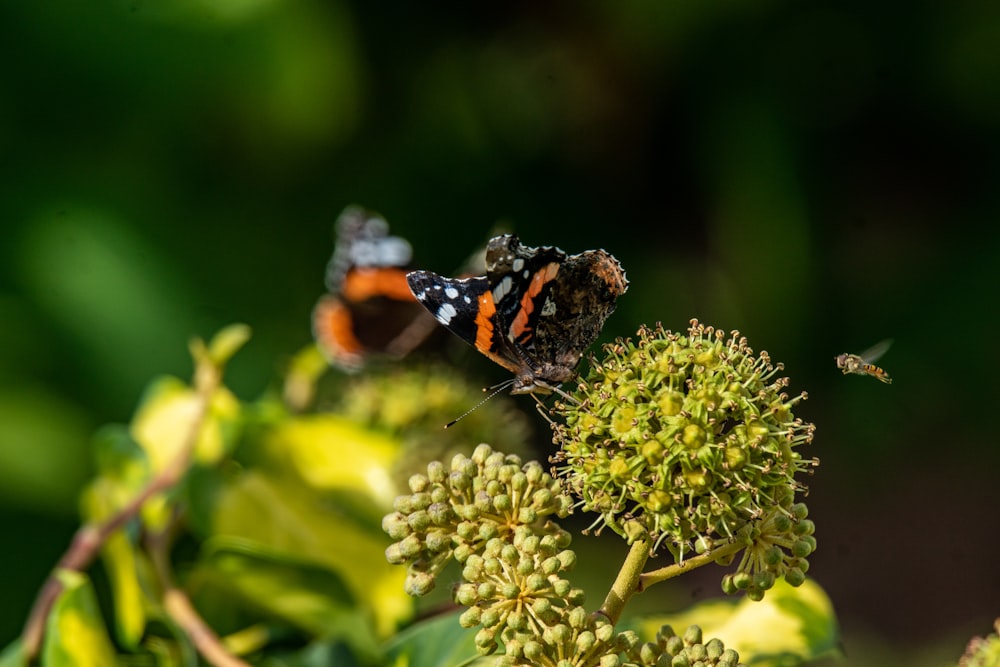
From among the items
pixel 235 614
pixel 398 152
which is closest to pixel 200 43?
pixel 398 152

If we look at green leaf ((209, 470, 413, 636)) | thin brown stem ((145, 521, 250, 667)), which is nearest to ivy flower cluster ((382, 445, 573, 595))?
thin brown stem ((145, 521, 250, 667))

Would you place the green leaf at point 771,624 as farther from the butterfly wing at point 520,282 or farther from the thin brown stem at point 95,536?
the thin brown stem at point 95,536

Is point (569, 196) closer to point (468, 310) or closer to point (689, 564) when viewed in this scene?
point (468, 310)

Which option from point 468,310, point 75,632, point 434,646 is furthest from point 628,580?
point 75,632

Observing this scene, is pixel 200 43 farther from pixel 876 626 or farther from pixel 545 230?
pixel 876 626

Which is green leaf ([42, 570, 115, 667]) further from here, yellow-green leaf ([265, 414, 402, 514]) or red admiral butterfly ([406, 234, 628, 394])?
red admiral butterfly ([406, 234, 628, 394])
